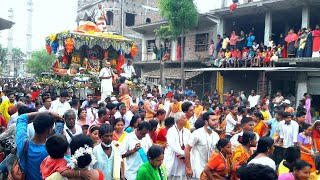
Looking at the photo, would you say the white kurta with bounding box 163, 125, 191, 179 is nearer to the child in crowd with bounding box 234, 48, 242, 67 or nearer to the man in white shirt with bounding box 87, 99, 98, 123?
the man in white shirt with bounding box 87, 99, 98, 123

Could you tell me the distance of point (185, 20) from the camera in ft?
67.1

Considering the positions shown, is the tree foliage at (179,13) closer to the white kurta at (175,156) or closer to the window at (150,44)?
the window at (150,44)

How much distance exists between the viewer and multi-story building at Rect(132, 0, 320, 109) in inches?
657

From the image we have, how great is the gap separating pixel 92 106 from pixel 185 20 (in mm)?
13237

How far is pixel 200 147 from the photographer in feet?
17.6

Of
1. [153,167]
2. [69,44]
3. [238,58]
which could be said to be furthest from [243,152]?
[238,58]

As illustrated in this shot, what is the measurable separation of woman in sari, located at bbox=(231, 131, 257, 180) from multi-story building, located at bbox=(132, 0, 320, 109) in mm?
10901

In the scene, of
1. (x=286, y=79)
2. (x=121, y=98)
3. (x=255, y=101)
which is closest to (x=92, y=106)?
(x=121, y=98)

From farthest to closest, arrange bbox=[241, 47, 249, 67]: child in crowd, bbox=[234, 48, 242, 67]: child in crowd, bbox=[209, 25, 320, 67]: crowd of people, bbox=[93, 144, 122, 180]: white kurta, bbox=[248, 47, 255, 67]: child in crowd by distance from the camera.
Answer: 1. bbox=[234, 48, 242, 67]: child in crowd
2. bbox=[241, 47, 249, 67]: child in crowd
3. bbox=[248, 47, 255, 67]: child in crowd
4. bbox=[209, 25, 320, 67]: crowd of people
5. bbox=[93, 144, 122, 180]: white kurta

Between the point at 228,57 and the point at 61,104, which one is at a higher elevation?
the point at 228,57

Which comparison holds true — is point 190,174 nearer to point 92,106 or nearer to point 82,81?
point 92,106

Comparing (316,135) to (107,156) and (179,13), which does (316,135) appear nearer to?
(107,156)

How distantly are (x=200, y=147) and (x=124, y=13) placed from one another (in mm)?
31178

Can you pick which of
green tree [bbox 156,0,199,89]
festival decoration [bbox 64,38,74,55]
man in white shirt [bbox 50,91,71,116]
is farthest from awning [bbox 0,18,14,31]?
green tree [bbox 156,0,199,89]
